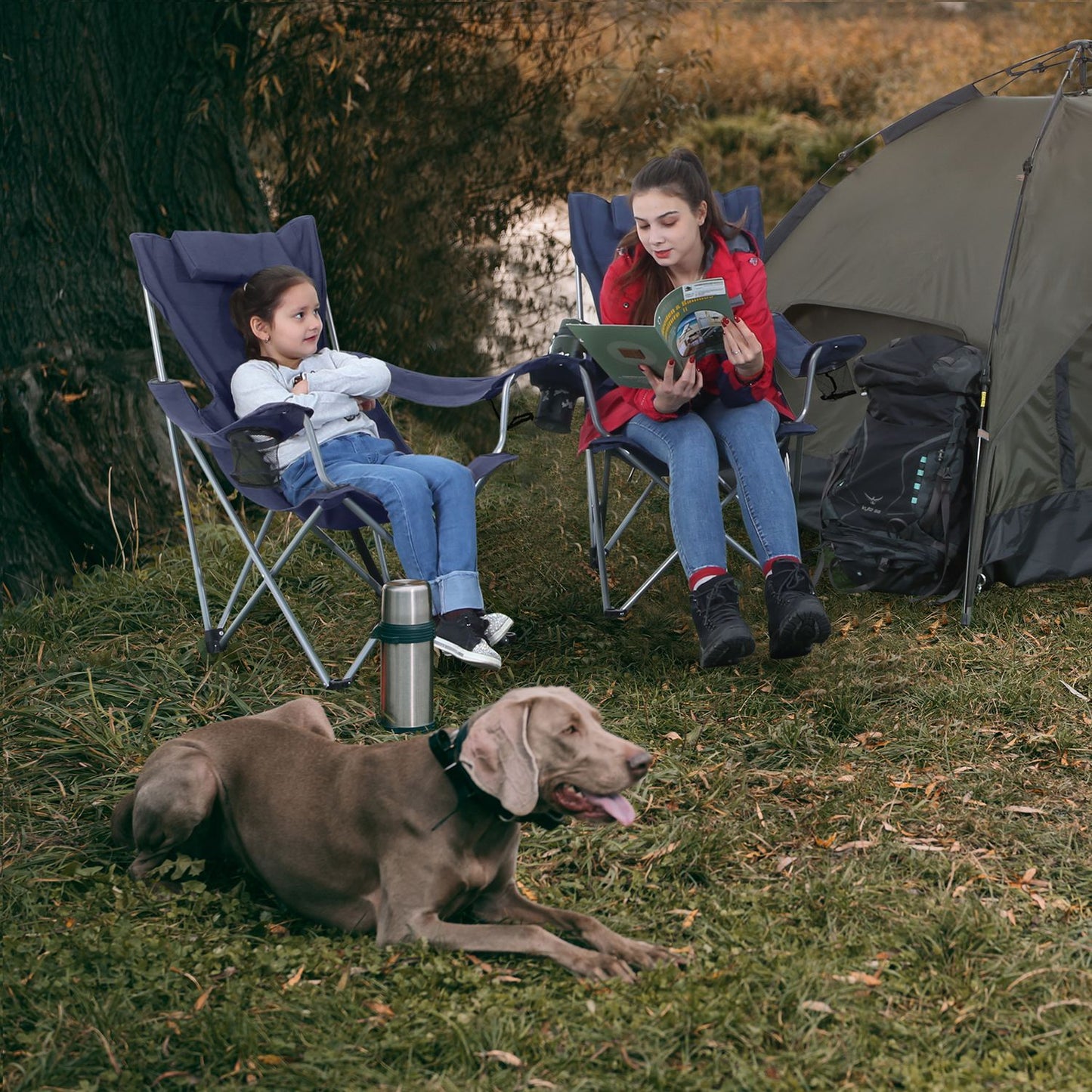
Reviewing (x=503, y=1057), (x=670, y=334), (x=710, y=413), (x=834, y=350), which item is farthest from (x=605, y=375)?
(x=503, y=1057)

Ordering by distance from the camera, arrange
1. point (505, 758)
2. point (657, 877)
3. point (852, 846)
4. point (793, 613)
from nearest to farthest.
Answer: point (505, 758) → point (657, 877) → point (852, 846) → point (793, 613)

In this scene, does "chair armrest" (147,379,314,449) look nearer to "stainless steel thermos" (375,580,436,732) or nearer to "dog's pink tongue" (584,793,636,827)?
"stainless steel thermos" (375,580,436,732)

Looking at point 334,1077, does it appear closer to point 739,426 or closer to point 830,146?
point 739,426

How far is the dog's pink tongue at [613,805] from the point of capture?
80.3 inches

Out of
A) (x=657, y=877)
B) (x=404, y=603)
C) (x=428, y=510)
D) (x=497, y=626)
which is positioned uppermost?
(x=428, y=510)

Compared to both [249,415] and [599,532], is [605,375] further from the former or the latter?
[249,415]

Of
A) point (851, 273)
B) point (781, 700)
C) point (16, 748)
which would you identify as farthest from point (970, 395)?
point (16, 748)

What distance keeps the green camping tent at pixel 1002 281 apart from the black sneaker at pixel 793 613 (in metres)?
0.83

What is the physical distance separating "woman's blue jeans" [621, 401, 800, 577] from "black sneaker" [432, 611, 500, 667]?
20.5 inches

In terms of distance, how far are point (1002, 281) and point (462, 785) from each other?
2594mm

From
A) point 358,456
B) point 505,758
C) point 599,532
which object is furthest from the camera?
point 599,532

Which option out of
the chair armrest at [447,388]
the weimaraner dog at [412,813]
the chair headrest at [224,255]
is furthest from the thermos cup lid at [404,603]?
the chair headrest at [224,255]

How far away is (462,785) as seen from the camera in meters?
2.05

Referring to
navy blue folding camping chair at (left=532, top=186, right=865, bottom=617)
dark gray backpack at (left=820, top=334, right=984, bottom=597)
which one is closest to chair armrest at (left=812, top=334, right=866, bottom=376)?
navy blue folding camping chair at (left=532, top=186, right=865, bottom=617)
